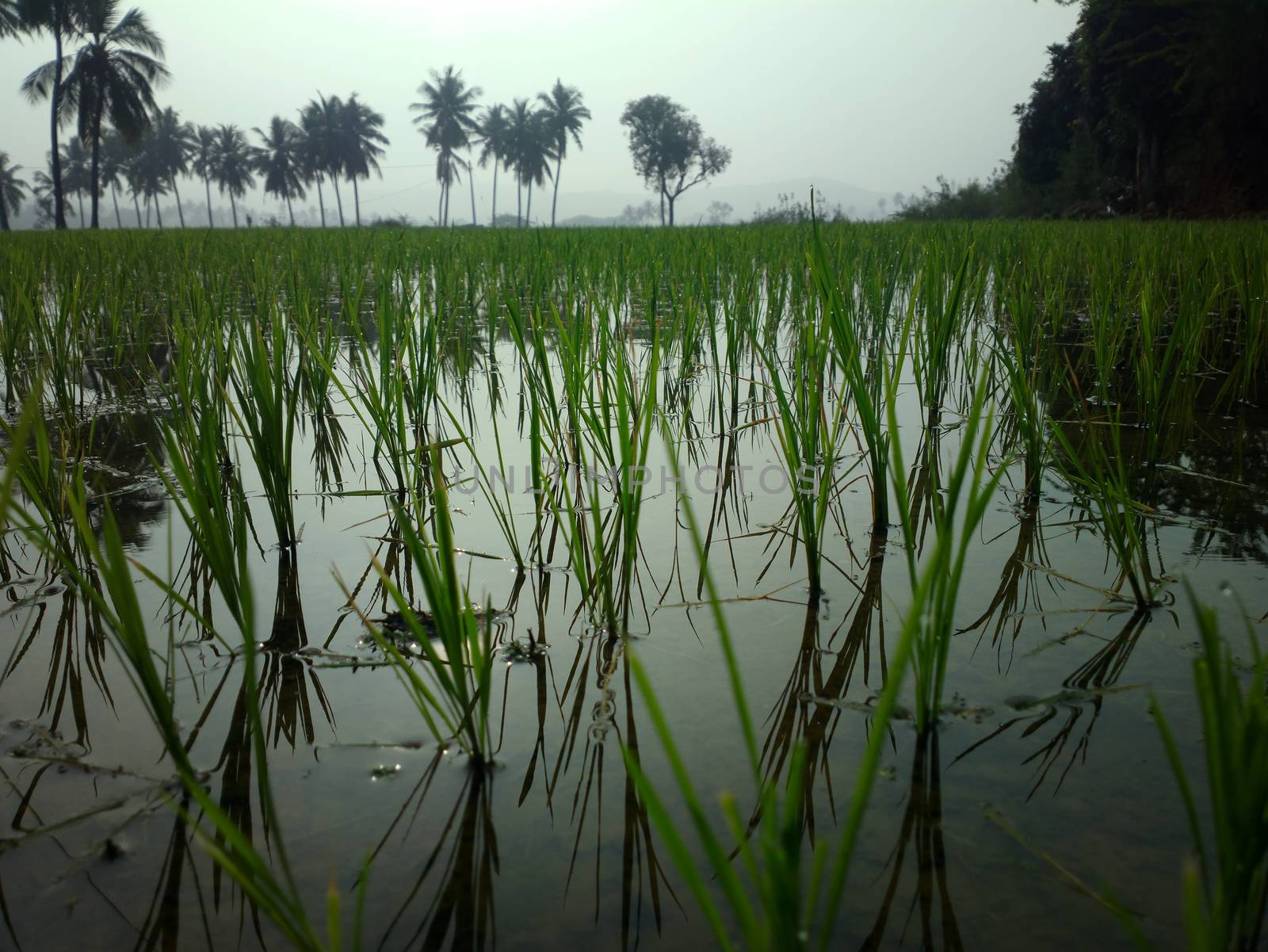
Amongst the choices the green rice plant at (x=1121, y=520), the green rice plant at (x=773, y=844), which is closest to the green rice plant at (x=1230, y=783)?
the green rice plant at (x=773, y=844)

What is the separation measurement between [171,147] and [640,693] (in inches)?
2153

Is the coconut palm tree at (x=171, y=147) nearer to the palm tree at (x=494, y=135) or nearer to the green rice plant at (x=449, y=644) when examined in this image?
the palm tree at (x=494, y=135)

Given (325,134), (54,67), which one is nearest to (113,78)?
(54,67)

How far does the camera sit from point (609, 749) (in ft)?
2.92

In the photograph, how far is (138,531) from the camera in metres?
1.55

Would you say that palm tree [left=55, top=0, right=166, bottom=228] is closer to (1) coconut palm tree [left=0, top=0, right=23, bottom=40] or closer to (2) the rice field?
(1) coconut palm tree [left=0, top=0, right=23, bottom=40]

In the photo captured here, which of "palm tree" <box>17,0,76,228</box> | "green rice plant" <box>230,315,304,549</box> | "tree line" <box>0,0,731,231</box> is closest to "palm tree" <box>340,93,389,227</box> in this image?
"tree line" <box>0,0,731,231</box>

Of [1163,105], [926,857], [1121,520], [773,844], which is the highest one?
[1163,105]

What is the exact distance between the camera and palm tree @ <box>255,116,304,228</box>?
1813 inches

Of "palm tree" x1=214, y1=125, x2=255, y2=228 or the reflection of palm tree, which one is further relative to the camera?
"palm tree" x1=214, y1=125, x2=255, y2=228

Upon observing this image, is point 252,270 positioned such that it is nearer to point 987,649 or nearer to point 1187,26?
point 987,649

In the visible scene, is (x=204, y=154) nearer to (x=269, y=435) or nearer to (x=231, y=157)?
(x=231, y=157)

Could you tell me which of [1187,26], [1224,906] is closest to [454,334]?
[1224,906]

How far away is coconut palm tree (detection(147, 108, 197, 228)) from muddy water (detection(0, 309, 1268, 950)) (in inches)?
2037
